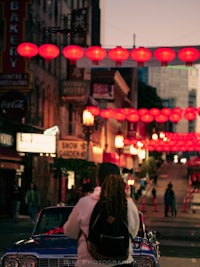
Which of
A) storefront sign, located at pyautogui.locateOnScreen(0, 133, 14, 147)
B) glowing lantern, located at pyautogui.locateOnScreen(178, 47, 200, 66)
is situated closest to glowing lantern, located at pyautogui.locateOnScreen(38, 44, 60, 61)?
glowing lantern, located at pyautogui.locateOnScreen(178, 47, 200, 66)

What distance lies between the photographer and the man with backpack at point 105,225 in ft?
17.6

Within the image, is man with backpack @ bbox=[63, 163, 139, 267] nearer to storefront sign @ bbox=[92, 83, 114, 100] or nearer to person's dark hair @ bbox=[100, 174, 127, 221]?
person's dark hair @ bbox=[100, 174, 127, 221]

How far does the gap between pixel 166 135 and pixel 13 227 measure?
40.1m

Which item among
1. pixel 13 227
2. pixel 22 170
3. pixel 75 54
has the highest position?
pixel 75 54

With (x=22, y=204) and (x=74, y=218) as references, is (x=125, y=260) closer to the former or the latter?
(x=74, y=218)

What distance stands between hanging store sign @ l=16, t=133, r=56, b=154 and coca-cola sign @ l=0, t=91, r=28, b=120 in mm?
3112

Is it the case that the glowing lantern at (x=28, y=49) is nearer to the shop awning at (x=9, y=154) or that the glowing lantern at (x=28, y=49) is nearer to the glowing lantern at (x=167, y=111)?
the shop awning at (x=9, y=154)

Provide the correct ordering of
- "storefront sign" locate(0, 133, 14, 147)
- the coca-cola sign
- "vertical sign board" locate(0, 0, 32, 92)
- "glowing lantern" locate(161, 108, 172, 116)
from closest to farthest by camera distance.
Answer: "vertical sign board" locate(0, 0, 32, 92)
the coca-cola sign
"storefront sign" locate(0, 133, 14, 147)
"glowing lantern" locate(161, 108, 172, 116)

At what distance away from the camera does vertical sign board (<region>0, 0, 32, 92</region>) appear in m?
29.5

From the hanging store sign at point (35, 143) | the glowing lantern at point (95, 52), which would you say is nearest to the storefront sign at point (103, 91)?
the hanging store sign at point (35, 143)

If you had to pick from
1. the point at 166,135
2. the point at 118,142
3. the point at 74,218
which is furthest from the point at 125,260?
the point at 166,135

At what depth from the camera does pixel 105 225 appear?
5383 mm

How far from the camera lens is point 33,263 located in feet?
26.1

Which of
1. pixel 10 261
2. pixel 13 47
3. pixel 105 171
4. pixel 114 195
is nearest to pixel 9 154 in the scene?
pixel 13 47
